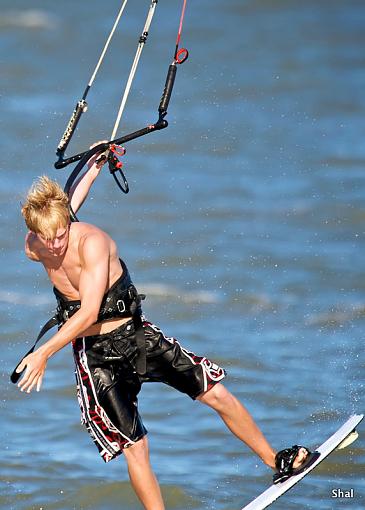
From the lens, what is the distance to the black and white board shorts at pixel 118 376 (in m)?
6.18

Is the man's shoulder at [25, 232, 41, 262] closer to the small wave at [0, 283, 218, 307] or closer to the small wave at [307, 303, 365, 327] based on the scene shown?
the small wave at [307, 303, 365, 327]

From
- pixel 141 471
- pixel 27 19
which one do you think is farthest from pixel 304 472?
pixel 27 19

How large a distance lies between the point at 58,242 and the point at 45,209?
0.21 meters

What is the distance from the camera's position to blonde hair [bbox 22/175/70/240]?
18.5 ft

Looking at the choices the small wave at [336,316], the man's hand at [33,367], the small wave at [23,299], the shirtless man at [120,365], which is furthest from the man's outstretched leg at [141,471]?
the small wave at [23,299]

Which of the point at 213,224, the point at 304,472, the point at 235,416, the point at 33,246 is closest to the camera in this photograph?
the point at 33,246

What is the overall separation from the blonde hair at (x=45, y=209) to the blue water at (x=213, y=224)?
2.79 meters

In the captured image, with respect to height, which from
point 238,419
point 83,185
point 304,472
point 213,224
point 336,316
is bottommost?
point 304,472

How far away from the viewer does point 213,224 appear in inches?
538

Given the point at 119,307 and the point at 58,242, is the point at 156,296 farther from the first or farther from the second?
the point at 58,242

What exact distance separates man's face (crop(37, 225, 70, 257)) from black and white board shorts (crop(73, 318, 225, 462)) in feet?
2.00

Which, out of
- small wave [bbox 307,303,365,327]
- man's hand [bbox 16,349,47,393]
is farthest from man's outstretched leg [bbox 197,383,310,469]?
small wave [bbox 307,303,365,327]

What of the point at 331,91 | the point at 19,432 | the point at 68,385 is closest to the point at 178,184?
the point at 331,91

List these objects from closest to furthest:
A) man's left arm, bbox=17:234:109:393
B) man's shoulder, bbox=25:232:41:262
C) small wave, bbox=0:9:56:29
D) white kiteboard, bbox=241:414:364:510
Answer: man's left arm, bbox=17:234:109:393, man's shoulder, bbox=25:232:41:262, white kiteboard, bbox=241:414:364:510, small wave, bbox=0:9:56:29
